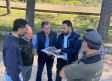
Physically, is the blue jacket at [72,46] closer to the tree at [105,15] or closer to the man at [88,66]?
the man at [88,66]

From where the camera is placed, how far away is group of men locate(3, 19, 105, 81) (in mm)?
1495

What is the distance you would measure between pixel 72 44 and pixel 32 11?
5.62 meters

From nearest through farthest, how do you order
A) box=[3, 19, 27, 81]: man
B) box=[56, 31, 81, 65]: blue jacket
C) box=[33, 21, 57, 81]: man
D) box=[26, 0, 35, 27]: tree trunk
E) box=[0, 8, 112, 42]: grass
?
box=[3, 19, 27, 81]: man < box=[56, 31, 81, 65]: blue jacket < box=[33, 21, 57, 81]: man < box=[26, 0, 35, 27]: tree trunk < box=[0, 8, 112, 42]: grass

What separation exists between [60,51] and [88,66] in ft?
4.59

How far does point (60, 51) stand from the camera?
2818 mm

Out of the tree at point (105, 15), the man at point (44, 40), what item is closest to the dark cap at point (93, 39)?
the man at point (44, 40)

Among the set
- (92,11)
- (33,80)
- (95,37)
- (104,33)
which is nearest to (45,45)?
(33,80)

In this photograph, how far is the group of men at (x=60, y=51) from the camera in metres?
1.50

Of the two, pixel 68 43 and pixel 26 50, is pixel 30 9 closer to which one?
pixel 68 43

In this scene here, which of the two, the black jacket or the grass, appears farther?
the grass

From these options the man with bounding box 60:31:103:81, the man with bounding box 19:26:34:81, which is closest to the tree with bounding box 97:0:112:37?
the man with bounding box 19:26:34:81

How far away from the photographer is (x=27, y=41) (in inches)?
100.0

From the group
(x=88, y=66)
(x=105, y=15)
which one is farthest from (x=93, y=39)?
(x=105, y=15)

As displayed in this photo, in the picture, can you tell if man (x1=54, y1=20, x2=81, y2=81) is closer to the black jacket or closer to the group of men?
the group of men
